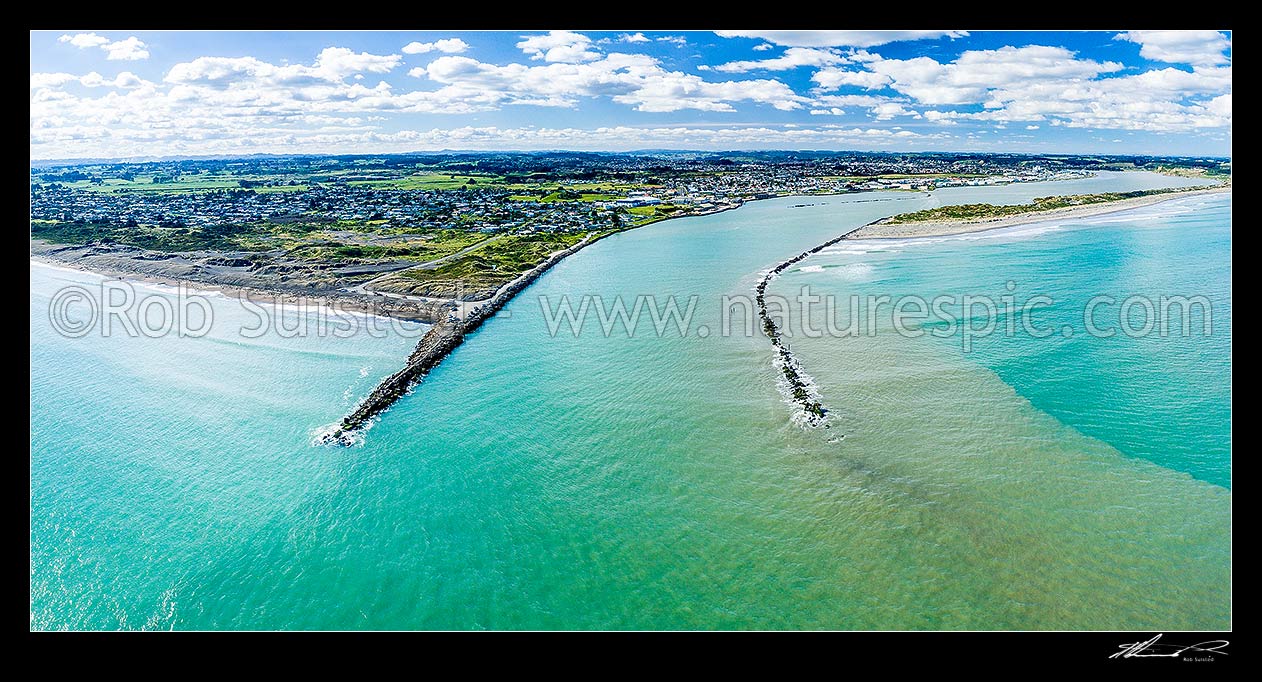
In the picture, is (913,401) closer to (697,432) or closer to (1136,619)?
(697,432)

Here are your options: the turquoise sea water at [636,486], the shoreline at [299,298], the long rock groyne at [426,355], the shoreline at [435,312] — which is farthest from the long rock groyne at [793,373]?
the shoreline at [299,298]

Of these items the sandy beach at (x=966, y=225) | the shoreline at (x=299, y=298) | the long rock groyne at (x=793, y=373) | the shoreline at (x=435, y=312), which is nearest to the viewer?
the long rock groyne at (x=793, y=373)

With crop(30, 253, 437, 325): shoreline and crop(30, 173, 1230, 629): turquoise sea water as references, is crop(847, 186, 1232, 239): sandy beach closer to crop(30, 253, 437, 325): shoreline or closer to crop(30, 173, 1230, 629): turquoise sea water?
crop(30, 173, 1230, 629): turquoise sea water

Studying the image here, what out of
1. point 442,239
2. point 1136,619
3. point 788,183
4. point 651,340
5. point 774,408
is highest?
point 788,183

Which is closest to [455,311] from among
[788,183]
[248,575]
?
[248,575]
